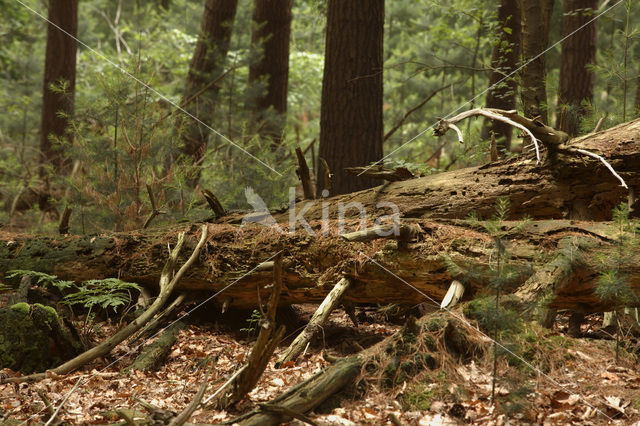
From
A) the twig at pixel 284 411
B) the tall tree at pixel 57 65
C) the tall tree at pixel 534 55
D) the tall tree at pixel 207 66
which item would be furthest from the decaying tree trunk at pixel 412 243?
the tall tree at pixel 57 65

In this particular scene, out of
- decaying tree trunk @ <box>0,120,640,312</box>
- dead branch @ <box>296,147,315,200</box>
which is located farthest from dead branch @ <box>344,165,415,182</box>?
dead branch @ <box>296,147,315,200</box>

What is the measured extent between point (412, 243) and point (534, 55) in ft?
12.3

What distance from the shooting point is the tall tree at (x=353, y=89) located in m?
7.25

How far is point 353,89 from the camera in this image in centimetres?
729

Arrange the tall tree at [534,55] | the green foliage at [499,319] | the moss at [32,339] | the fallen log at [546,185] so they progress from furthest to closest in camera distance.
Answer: the tall tree at [534,55], the fallen log at [546,185], the moss at [32,339], the green foliage at [499,319]

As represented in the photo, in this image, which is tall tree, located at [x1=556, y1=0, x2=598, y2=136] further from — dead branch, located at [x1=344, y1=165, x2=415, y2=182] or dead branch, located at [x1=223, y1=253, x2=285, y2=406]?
Answer: dead branch, located at [x1=223, y1=253, x2=285, y2=406]

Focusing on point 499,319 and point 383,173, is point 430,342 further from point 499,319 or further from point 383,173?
point 383,173

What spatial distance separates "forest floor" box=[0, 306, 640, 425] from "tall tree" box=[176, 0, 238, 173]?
6.44 meters

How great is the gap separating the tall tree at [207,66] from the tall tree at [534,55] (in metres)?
5.58

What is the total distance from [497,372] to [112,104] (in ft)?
21.0

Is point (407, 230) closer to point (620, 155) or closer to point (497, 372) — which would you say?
point (497, 372)

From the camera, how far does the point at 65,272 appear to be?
5.61 meters

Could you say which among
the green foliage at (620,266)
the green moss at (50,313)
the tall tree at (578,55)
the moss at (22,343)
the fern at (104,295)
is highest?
the tall tree at (578,55)

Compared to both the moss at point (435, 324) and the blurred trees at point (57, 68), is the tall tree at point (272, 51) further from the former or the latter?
the moss at point (435, 324)
